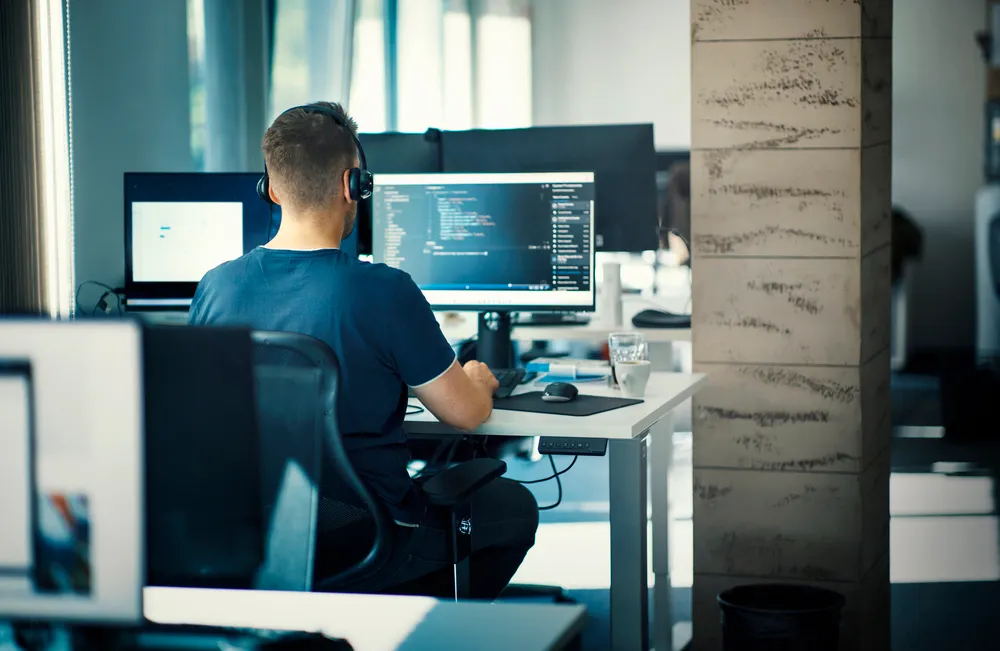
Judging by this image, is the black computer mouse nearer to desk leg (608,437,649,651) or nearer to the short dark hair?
desk leg (608,437,649,651)

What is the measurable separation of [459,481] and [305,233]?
0.52m

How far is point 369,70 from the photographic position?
206 inches

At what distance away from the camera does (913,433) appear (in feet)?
17.9

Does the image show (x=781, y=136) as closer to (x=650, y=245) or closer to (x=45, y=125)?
(x=650, y=245)

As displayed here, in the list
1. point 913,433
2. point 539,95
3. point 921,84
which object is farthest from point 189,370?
point 921,84

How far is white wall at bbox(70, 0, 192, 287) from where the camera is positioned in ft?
11.8

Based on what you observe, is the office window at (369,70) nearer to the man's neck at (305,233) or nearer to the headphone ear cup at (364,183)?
the headphone ear cup at (364,183)

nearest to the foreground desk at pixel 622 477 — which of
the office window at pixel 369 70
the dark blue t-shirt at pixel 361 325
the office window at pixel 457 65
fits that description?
the dark blue t-shirt at pixel 361 325

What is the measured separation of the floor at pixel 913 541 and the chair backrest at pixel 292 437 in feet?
4.93

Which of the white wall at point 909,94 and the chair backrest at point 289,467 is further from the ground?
the white wall at point 909,94

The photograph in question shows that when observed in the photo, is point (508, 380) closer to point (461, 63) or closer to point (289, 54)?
point (289, 54)

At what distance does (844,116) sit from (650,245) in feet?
2.98

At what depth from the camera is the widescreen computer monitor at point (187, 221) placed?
318cm

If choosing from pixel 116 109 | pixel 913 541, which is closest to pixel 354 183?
pixel 116 109
